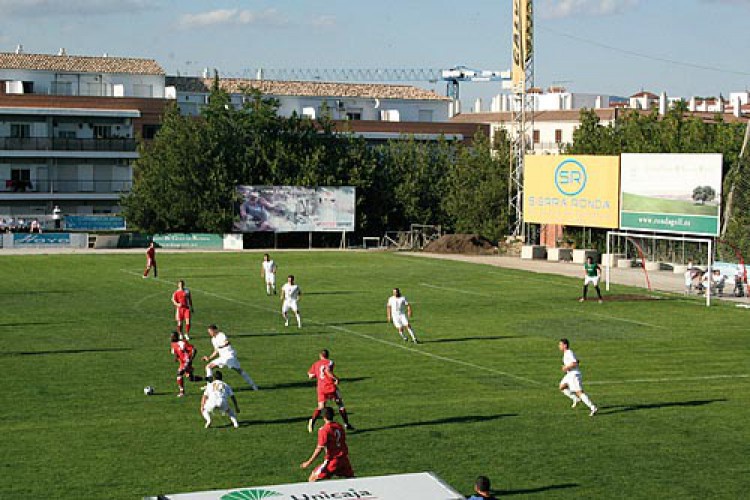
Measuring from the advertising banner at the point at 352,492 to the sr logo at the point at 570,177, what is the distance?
55.9 m

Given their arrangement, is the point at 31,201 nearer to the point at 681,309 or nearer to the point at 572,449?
the point at 681,309

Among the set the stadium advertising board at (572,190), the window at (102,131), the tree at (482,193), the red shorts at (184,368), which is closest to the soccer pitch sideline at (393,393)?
the red shorts at (184,368)

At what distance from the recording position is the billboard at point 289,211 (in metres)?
80.0

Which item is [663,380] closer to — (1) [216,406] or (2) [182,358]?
(2) [182,358]

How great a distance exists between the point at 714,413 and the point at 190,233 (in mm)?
57877

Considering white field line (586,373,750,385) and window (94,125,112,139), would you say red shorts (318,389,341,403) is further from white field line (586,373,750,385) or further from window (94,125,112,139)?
window (94,125,112,139)

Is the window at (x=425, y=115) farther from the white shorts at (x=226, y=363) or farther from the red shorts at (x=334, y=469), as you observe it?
the red shorts at (x=334, y=469)

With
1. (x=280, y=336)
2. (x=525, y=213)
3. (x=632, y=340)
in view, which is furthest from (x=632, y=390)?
(x=525, y=213)

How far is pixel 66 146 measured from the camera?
9625 centimetres

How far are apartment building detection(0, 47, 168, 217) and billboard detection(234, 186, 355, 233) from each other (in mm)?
18689

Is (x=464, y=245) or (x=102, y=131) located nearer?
(x=464, y=245)

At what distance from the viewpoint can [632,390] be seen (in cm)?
2947

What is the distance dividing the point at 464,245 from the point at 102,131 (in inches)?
1509

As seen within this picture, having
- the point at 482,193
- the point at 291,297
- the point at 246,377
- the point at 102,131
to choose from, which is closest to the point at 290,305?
the point at 291,297
